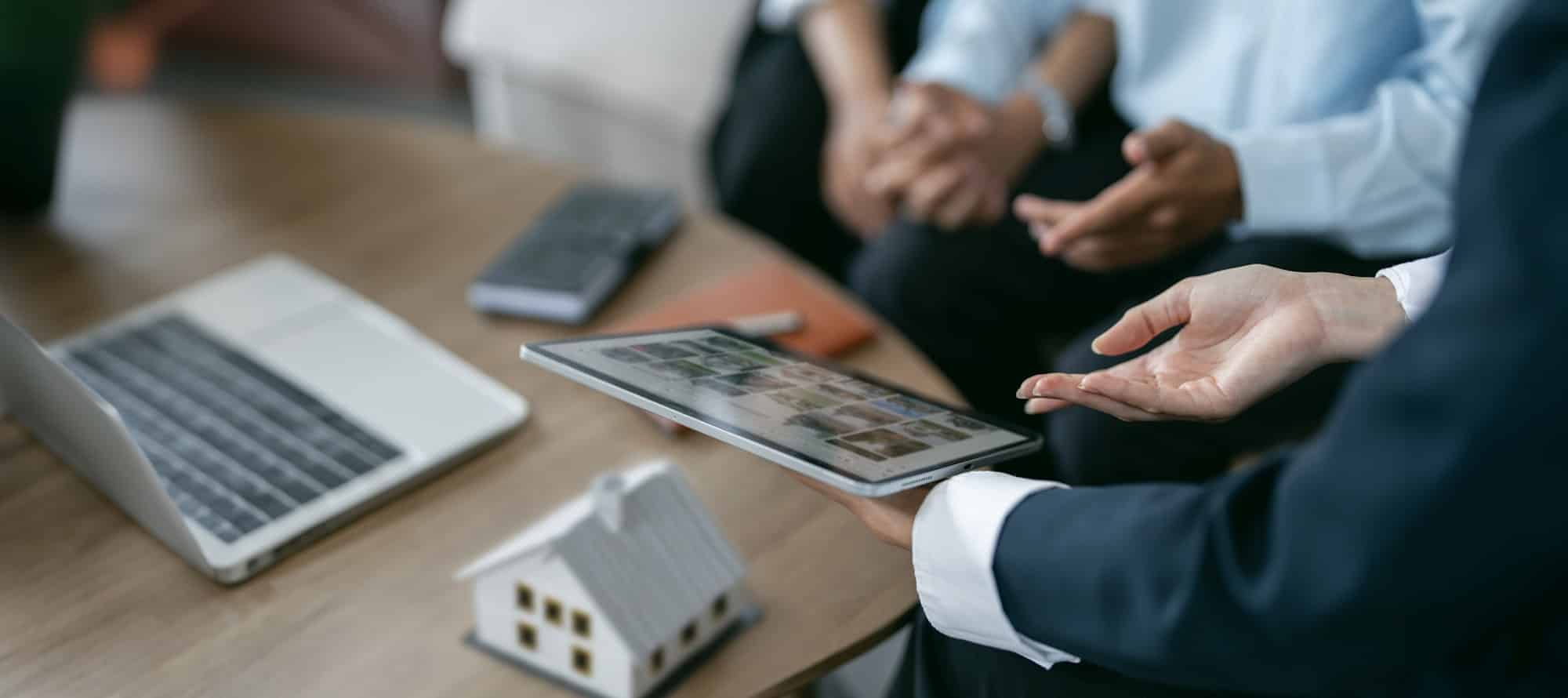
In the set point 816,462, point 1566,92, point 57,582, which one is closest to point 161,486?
point 57,582

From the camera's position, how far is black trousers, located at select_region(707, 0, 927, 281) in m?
1.41

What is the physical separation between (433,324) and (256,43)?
6.01 feet

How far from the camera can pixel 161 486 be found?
2.34 ft

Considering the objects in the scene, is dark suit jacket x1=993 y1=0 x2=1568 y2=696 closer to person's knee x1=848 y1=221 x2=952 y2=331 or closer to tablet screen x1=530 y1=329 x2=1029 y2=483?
tablet screen x1=530 y1=329 x2=1029 y2=483

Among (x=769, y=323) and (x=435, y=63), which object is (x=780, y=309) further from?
(x=435, y=63)

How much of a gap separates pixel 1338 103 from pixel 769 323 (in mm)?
532

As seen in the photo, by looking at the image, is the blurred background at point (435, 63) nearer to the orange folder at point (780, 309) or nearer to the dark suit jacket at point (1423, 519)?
the orange folder at point (780, 309)

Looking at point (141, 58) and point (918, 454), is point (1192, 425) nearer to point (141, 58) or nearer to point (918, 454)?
point (918, 454)

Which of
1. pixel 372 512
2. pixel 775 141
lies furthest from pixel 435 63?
pixel 372 512

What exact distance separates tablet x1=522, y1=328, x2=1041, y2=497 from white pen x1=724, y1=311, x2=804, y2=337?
19cm

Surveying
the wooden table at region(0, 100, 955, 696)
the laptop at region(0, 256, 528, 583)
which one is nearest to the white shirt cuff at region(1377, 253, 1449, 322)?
the wooden table at region(0, 100, 955, 696)

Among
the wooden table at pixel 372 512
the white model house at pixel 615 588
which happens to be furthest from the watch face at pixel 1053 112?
the white model house at pixel 615 588

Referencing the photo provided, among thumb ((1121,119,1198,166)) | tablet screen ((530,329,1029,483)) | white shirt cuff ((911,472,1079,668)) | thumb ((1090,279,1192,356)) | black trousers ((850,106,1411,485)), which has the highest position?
thumb ((1121,119,1198,166))

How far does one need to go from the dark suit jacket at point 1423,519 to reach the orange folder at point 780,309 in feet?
Answer: 1.40
